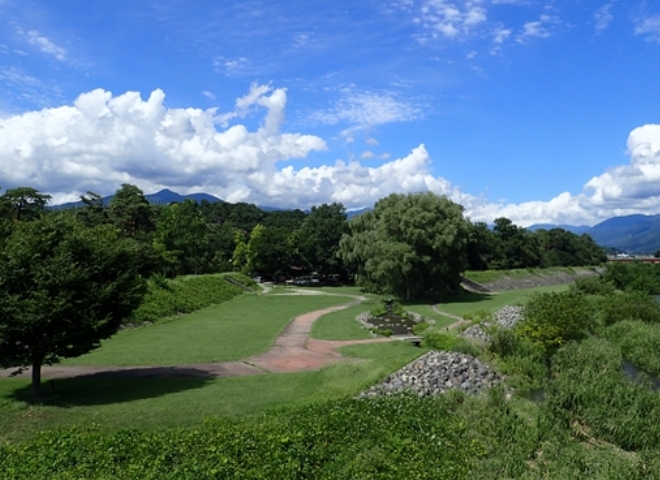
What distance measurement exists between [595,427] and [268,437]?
9864mm

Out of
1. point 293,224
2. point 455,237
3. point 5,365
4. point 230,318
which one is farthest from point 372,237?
point 293,224

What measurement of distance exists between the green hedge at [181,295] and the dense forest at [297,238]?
3.00m

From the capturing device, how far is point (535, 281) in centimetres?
8462

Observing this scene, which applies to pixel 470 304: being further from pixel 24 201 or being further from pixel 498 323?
pixel 24 201

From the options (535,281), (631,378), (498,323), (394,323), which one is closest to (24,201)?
(394,323)

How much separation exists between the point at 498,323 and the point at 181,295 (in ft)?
88.7

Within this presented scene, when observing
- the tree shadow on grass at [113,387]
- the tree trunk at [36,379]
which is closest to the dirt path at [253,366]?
the tree shadow on grass at [113,387]

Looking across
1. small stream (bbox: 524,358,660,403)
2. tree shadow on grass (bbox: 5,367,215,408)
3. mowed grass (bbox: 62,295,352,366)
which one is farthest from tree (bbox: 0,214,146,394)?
small stream (bbox: 524,358,660,403)

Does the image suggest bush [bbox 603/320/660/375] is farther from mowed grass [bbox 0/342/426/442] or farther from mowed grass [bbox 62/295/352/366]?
mowed grass [bbox 62/295/352/366]

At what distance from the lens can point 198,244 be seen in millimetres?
66500

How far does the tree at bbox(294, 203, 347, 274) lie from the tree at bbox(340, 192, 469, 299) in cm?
2892

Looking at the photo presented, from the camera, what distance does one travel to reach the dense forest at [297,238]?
49.9m

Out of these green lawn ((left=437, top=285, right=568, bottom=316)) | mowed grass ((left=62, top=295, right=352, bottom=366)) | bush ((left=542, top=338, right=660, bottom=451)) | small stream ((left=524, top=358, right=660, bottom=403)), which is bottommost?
small stream ((left=524, top=358, right=660, bottom=403))

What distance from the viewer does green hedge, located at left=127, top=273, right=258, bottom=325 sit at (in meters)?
38.7
